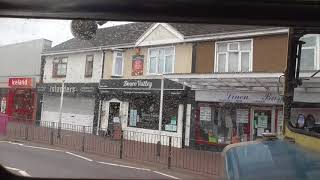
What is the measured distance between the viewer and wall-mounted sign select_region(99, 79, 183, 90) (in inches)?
131

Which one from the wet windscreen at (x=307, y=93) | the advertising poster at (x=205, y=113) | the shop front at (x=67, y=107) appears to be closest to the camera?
the wet windscreen at (x=307, y=93)

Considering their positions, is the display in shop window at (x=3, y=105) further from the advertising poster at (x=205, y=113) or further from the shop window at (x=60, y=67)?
the advertising poster at (x=205, y=113)

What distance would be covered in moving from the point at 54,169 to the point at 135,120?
1779mm

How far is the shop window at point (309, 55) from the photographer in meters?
1.45

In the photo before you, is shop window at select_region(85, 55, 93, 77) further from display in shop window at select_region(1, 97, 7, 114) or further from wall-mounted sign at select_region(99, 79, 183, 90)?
display in shop window at select_region(1, 97, 7, 114)

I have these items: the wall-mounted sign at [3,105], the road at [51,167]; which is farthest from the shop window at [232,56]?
the wall-mounted sign at [3,105]

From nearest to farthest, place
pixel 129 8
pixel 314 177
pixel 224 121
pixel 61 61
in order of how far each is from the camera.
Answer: pixel 129 8 → pixel 314 177 → pixel 61 61 → pixel 224 121

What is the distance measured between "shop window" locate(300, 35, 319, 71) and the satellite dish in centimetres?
68

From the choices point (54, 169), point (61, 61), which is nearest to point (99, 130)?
point (61, 61)

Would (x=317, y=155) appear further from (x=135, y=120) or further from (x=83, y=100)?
(x=135, y=120)

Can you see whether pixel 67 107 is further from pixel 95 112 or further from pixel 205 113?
pixel 205 113

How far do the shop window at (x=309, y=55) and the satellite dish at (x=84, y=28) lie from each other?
0.68 metres

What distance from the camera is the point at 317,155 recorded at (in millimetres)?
1475

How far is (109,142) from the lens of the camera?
2270 millimetres
